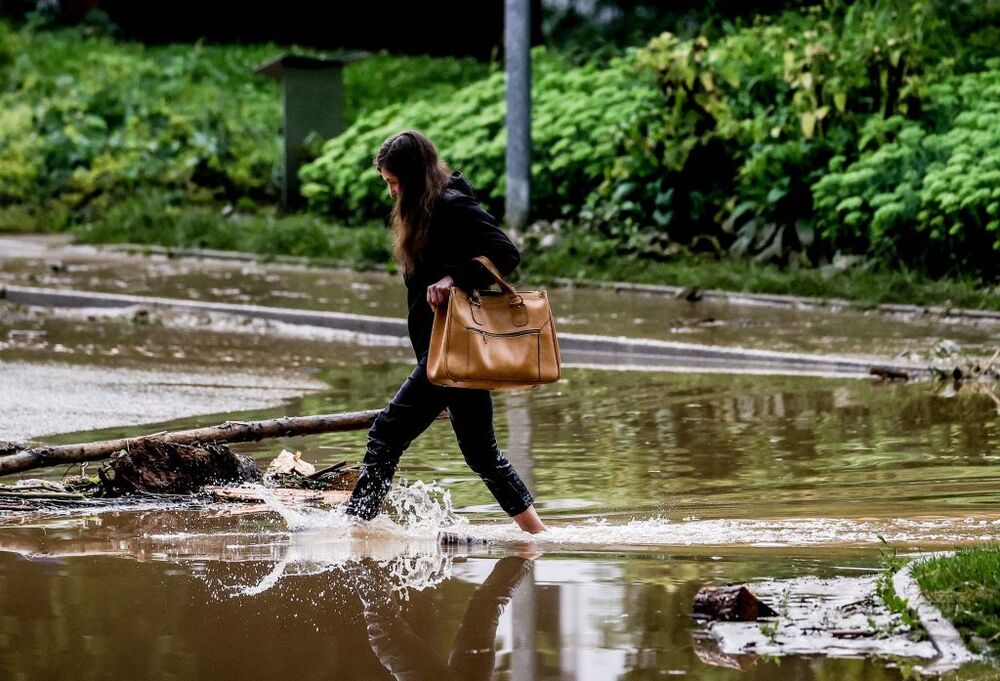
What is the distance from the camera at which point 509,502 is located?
6992 millimetres

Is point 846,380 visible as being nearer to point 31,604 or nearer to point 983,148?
point 983,148

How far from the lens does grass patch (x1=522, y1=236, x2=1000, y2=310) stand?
14.9m

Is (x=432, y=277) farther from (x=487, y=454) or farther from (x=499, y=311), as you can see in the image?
(x=487, y=454)

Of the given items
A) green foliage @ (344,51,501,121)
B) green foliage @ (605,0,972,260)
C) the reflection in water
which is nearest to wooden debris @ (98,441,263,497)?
the reflection in water

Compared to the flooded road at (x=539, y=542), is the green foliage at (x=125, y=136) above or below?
above

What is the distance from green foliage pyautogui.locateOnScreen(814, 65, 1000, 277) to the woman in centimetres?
873

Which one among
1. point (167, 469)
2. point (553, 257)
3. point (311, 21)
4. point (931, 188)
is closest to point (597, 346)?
point (931, 188)

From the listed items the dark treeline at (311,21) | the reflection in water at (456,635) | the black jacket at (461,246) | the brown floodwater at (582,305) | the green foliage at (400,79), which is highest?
the dark treeline at (311,21)

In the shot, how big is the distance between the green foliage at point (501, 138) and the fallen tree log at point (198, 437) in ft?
34.5

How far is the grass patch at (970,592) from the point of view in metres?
4.98

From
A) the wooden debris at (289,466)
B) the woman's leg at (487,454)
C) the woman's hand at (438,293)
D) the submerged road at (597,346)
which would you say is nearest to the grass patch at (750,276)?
the submerged road at (597,346)

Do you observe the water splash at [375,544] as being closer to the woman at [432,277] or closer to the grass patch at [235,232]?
the woman at [432,277]

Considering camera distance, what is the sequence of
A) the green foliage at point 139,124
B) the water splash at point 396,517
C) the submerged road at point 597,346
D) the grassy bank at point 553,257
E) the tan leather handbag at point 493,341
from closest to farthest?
the tan leather handbag at point 493,341
the water splash at point 396,517
the submerged road at point 597,346
the grassy bank at point 553,257
the green foliage at point 139,124

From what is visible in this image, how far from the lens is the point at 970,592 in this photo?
17.1 feet
